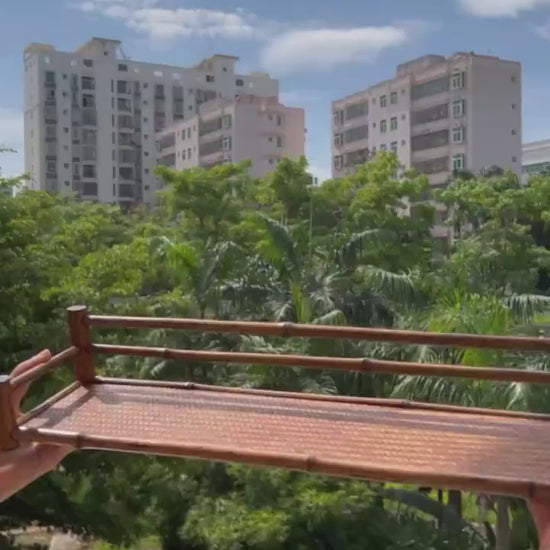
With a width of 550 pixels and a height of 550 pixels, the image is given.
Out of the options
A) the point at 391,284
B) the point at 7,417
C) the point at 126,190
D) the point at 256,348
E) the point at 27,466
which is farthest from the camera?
the point at 126,190

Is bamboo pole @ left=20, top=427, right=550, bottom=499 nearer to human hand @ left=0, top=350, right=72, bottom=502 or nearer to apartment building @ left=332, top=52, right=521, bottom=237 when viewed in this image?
human hand @ left=0, top=350, right=72, bottom=502

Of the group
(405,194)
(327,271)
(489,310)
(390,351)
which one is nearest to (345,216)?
(405,194)

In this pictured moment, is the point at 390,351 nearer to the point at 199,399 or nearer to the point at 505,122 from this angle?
the point at 199,399

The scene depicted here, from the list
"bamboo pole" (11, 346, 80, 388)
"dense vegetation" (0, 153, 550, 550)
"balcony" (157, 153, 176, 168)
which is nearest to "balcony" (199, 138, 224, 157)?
"balcony" (157, 153, 176, 168)

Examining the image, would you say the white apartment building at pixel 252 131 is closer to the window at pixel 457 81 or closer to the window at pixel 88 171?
the window at pixel 457 81

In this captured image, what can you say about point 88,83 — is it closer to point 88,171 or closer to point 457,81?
point 88,171

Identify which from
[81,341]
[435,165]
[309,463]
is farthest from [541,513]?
[435,165]
